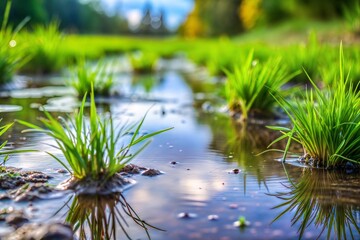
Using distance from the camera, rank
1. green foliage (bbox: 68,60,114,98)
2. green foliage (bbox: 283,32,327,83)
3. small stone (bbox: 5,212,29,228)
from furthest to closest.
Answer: green foliage (bbox: 283,32,327,83) → green foliage (bbox: 68,60,114,98) → small stone (bbox: 5,212,29,228)

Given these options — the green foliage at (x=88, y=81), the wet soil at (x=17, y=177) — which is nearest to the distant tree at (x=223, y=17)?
the green foliage at (x=88, y=81)

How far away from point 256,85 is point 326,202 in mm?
2565

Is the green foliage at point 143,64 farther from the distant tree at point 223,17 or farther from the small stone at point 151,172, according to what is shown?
the distant tree at point 223,17

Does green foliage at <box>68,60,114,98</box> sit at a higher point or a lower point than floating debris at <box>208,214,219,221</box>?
higher

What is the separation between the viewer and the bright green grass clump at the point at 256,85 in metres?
5.08

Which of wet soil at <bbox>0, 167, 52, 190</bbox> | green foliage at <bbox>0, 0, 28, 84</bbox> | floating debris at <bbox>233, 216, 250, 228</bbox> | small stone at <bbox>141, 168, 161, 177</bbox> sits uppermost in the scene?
green foliage at <bbox>0, 0, 28, 84</bbox>

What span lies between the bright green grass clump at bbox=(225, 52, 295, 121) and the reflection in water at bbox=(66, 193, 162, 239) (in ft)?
8.84

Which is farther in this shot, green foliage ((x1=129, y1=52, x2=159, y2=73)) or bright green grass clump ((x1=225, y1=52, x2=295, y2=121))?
green foliage ((x1=129, y1=52, x2=159, y2=73))

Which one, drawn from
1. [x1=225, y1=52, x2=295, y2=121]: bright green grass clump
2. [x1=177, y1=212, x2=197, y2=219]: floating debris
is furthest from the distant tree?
[x1=177, y1=212, x2=197, y2=219]: floating debris

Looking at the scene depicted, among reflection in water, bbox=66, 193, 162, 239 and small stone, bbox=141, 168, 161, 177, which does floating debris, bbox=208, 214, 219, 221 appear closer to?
reflection in water, bbox=66, 193, 162, 239

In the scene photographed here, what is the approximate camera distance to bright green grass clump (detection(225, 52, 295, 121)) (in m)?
5.08

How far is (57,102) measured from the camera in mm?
6539

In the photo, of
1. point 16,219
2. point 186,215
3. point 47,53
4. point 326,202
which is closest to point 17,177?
point 16,219

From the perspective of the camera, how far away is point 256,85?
17.0ft
